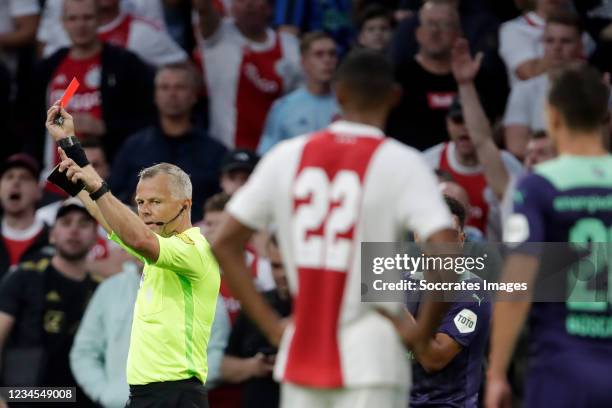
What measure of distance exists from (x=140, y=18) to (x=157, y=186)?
607 cm

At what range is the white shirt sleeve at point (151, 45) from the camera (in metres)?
12.8

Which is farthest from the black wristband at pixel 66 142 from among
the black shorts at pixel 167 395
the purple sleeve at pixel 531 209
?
the purple sleeve at pixel 531 209

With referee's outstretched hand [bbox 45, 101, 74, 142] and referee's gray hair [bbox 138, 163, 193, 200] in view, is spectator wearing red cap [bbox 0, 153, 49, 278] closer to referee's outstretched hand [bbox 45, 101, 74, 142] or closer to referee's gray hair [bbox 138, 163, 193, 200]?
referee's gray hair [bbox 138, 163, 193, 200]

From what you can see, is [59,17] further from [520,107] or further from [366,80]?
[366,80]

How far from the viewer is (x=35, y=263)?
10289 millimetres

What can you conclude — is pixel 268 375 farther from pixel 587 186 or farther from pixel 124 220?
pixel 587 186

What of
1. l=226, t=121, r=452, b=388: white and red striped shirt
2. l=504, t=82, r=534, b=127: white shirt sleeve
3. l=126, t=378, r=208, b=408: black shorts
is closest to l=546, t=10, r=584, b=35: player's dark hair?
l=504, t=82, r=534, b=127: white shirt sleeve

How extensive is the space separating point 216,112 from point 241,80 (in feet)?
1.20

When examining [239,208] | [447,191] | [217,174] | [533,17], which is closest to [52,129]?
[239,208]

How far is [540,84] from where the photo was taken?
11.2 metres

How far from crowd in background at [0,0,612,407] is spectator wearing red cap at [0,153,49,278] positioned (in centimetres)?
1

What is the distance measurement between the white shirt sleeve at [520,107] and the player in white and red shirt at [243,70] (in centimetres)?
225

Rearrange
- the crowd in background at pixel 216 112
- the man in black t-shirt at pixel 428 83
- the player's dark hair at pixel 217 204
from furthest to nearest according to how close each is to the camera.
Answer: the man in black t-shirt at pixel 428 83, the player's dark hair at pixel 217 204, the crowd in background at pixel 216 112

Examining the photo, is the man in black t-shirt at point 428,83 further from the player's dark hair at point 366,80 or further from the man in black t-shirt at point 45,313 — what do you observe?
the player's dark hair at point 366,80
